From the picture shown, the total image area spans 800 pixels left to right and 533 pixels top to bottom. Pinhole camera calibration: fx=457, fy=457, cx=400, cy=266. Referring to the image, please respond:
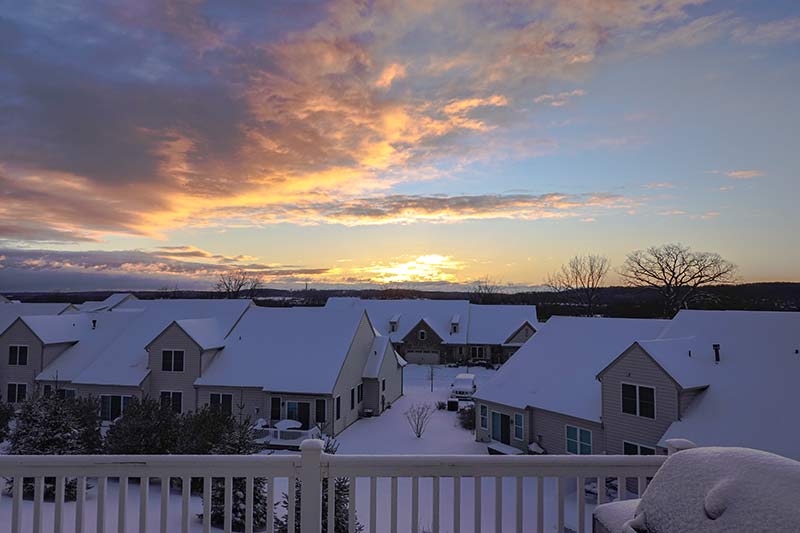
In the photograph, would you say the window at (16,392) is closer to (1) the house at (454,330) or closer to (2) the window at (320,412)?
(2) the window at (320,412)

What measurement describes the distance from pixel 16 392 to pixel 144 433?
1622cm

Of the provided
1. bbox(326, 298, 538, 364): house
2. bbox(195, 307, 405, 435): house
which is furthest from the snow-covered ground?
bbox(326, 298, 538, 364): house

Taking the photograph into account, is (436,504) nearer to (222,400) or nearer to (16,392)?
(222,400)

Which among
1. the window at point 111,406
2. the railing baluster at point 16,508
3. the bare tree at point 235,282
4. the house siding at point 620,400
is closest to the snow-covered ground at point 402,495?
the house siding at point 620,400

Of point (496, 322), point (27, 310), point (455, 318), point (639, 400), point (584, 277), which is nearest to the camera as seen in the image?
point (639, 400)

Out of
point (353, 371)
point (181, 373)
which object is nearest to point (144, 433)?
point (181, 373)

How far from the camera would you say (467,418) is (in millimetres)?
21594

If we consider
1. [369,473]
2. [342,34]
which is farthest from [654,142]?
[369,473]

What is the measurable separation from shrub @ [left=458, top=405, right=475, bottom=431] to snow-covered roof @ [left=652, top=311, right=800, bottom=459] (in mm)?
9452

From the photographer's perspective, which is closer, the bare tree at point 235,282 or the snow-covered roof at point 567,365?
the snow-covered roof at point 567,365

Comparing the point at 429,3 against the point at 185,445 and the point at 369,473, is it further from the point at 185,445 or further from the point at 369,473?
the point at 185,445

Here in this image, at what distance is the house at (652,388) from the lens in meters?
12.4

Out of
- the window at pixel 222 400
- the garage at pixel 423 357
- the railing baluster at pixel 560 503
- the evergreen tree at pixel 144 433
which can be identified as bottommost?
the garage at pixel 423 357

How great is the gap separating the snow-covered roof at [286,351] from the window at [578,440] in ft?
31.9
